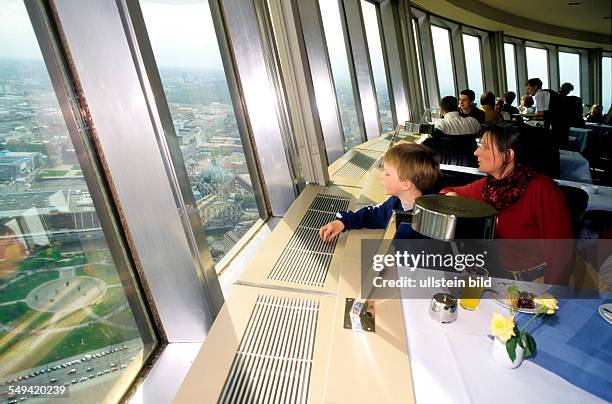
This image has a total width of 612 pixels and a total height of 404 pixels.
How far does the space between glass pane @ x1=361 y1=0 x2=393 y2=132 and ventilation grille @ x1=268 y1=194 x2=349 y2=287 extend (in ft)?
14.6

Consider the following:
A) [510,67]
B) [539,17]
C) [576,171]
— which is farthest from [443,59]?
[576,171]

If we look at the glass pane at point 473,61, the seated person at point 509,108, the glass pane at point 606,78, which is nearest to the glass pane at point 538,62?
the glass pane at point 606,78

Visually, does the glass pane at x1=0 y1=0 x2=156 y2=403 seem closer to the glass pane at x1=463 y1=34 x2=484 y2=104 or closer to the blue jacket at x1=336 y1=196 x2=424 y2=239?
the blue jacket at x1=336 y1=196 x2=424 y2=239

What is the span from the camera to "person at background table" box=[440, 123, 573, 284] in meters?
1.67

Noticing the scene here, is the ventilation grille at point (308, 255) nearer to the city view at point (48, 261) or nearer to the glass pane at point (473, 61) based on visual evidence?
the city view at point (48, 261)

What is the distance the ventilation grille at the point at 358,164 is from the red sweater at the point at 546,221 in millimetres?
1813

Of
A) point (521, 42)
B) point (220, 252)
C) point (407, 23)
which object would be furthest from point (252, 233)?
point (521, 42)

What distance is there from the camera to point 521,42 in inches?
442

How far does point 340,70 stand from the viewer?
492cm

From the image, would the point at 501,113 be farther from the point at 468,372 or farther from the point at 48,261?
the point at 48,261

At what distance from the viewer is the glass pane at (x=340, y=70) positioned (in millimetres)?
4605

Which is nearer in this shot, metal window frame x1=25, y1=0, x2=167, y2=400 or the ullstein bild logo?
metal window frame x1=25, y1=0, x2=167, y2=400

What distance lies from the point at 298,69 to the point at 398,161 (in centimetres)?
143

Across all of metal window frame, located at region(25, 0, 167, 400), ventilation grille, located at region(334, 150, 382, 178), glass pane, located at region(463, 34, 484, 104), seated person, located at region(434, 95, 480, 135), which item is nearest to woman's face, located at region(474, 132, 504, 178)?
ventilation grille, located at region(334, 150, 382, 178)
